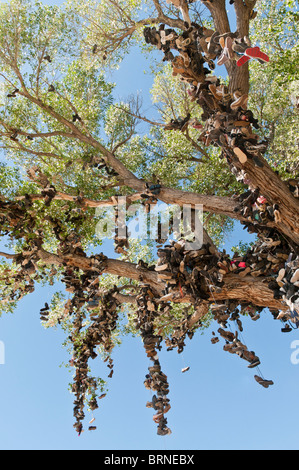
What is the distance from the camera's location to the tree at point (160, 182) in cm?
332

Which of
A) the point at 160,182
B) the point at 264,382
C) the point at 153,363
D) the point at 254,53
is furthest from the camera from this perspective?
the point at 160,182

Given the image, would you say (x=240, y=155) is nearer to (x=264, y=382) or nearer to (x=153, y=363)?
(x=264, y=382)

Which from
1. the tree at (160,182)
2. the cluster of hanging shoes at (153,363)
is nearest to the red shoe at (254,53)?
the tree at (160,182)

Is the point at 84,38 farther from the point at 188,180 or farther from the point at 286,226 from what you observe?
the point at 286,226

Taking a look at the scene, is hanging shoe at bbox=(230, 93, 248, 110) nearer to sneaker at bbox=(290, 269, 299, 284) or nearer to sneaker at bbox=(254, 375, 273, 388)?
sneaker at bbox=(290, 269, 299, 284)

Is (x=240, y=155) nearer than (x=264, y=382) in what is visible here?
Yes

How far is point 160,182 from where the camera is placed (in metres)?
5.46

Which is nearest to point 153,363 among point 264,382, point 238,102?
point 264,382

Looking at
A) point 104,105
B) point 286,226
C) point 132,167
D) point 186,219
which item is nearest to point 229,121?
point 286,226

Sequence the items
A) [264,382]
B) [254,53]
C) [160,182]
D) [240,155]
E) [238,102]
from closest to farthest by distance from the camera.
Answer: [254,53]
[238,102]
[240,155]
[264,382]
[160,182]

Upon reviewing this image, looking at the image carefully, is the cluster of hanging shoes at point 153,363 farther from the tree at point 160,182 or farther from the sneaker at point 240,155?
the sneaker at point 240,155

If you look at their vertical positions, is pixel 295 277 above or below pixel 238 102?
below

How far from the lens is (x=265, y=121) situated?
8695 mm

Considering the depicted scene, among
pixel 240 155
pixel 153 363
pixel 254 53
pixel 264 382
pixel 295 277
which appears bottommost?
pixel 264 382
